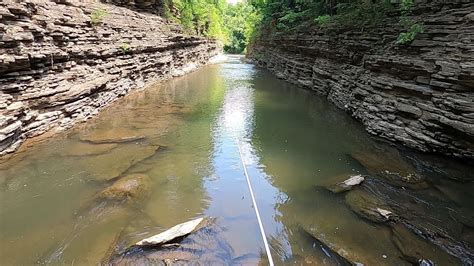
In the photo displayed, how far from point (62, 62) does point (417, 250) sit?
10.7m

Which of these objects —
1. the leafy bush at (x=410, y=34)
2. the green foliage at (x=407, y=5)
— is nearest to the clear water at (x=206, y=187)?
the leafy bush at (x=410, y=34)

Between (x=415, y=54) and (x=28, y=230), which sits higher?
(x=415, y=54)

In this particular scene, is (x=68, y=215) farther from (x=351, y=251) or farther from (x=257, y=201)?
(x=351, y=251)

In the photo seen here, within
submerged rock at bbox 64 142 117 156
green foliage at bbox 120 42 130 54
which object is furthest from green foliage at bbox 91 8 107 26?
submerged rock at bbox 64 142 117 156

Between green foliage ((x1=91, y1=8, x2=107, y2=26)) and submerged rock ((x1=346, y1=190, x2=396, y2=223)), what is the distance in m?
11.7

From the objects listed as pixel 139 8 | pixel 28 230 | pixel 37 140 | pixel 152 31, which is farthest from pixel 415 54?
pixel 139 8

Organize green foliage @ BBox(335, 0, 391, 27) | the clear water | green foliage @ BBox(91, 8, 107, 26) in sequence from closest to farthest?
1. the clear water
2. green foliage @ BBox(335, 0, 391, 27)
3. green foliage @ BBox(91, 8, 107, 26)

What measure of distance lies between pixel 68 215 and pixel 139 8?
17154mm

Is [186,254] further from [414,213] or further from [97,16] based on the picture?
[97,16]

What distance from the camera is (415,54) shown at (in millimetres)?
8852

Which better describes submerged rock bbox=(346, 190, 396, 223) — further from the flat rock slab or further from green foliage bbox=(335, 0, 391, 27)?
green foliage bbox=(335, 0, 391, 27)

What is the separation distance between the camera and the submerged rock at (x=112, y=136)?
852 cm

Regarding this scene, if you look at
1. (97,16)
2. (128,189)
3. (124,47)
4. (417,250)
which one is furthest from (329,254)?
(124,47)

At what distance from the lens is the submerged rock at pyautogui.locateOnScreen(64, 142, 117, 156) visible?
25.0ft
